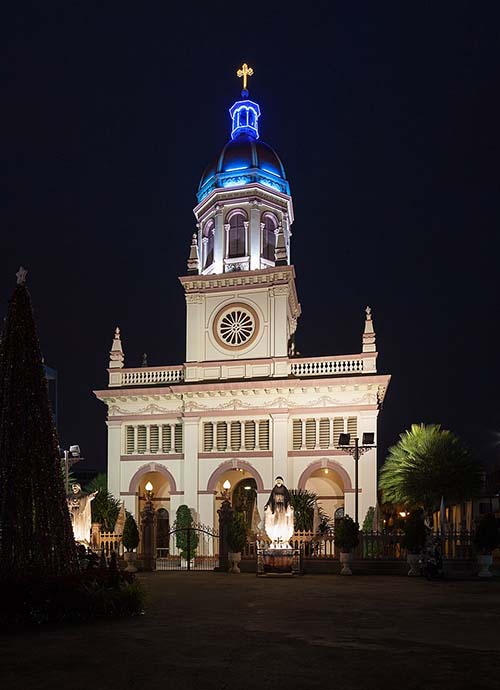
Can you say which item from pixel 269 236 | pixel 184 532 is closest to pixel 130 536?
pixel 184 532

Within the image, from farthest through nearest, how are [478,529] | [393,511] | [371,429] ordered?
[393,511] → [371,429] → [478,529]

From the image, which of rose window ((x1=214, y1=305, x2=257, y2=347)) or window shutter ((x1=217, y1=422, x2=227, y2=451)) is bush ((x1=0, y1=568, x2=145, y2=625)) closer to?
window shutter ((x1=217, y1=422, x2=227, y2=451))

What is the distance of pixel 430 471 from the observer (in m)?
38.9

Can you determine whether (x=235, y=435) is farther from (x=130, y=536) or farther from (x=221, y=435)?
(x=130, y=536)

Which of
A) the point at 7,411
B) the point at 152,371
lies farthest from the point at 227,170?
the point at 7,411

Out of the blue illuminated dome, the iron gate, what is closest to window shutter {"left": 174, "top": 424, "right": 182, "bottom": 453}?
the iron gate

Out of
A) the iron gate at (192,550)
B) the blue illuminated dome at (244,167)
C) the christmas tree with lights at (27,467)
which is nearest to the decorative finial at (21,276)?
the christmas tree with lights at (27,467)

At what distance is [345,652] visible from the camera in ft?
35.0

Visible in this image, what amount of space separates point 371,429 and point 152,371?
1355 cm

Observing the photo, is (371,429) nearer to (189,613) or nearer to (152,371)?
(152,371)

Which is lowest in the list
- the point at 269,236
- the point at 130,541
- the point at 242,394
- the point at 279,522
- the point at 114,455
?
the point at 130,541

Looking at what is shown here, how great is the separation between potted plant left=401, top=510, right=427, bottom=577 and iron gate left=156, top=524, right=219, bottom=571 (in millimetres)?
10405

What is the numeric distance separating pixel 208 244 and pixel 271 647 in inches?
1535

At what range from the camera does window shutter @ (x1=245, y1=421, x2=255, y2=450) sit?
4259 centimetres
